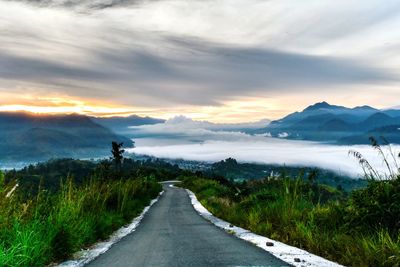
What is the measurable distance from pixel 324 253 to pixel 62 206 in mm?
6967

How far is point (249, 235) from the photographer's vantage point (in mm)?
13578

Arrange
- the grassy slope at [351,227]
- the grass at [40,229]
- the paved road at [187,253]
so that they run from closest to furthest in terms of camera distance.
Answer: the grassy slope at [351,227], the grass at [40,229], the paved road at [187,253]

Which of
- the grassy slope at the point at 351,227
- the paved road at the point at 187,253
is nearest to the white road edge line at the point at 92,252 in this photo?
the paved road at the point at 187,253

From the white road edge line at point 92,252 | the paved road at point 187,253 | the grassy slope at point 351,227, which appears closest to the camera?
the grassy slope at point 351,227

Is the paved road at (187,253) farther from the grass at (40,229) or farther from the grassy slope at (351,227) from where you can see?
the grassy slope at (351,227)

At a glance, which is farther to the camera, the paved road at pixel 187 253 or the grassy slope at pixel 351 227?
the paved road at pixel 187 253

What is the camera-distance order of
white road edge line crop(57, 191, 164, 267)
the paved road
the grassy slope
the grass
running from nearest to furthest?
1. the grassy slope
2. the grass
3. the paved road
4. white road edge line crop(57, 191, 164, 267)

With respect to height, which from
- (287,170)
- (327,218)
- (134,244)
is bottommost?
(134,244)

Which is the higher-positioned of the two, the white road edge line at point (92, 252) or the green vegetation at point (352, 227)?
the green vegetation at point (352, 227)

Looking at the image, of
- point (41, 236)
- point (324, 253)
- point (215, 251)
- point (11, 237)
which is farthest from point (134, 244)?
point (324, 253)

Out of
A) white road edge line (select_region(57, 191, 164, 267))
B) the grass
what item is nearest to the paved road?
white road edge line (select_region(57, 191, 164, 267))

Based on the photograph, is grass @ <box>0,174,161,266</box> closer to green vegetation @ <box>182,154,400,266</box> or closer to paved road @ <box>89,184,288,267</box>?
paved road @ <box>89,184,288,267</box>

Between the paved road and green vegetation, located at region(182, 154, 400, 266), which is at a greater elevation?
green vegetation, located at region(182, 154, 400, 266)

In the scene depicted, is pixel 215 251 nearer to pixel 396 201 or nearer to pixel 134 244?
pixel 134 244
